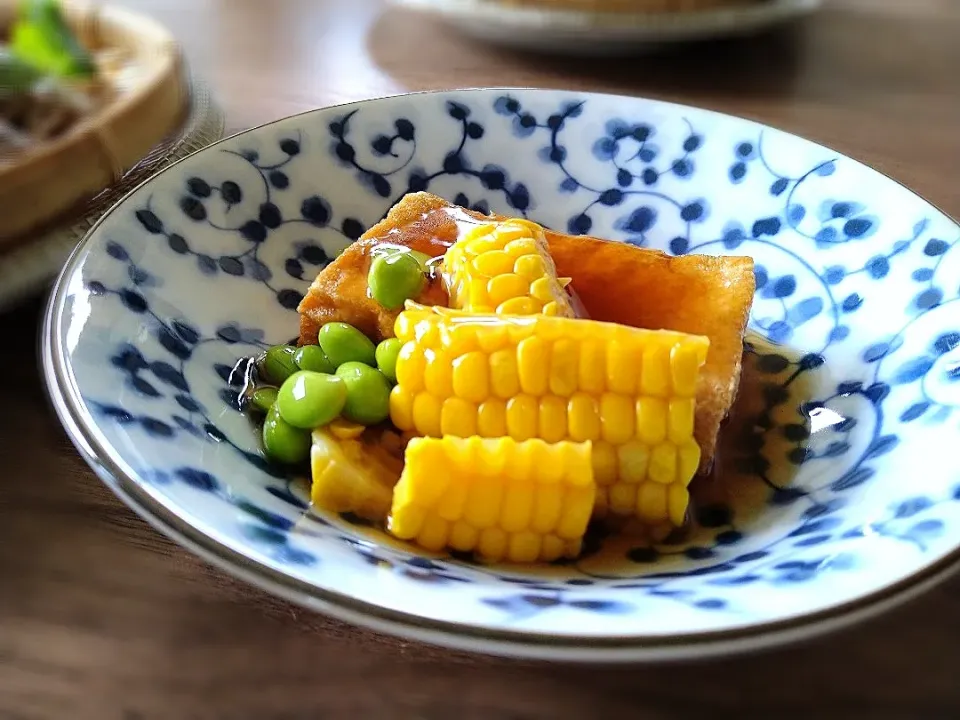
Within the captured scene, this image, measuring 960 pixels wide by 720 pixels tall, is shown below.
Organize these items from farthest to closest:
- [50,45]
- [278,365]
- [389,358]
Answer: [50,45] < [278,365] < [389,358]

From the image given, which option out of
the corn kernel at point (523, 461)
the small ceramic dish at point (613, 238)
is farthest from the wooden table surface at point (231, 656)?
the corn kernel at point (523, 461)

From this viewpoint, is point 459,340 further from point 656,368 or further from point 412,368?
point 656,368

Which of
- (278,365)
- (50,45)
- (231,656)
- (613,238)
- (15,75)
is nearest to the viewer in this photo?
(231,656)

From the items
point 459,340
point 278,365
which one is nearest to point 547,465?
point 459,340

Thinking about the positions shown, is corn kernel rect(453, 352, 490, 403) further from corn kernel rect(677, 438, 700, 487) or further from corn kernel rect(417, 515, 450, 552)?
corn kernel rect(677, 438, 700, 487)

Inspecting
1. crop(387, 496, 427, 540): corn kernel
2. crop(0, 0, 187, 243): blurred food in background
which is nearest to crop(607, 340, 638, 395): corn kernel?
crop(387, 496, 427, 540): corn kernel

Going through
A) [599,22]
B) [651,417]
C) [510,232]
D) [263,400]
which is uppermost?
[599,22]

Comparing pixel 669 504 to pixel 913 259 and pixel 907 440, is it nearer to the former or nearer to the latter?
pixel 907 440

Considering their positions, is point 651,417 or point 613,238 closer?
point 651,417
